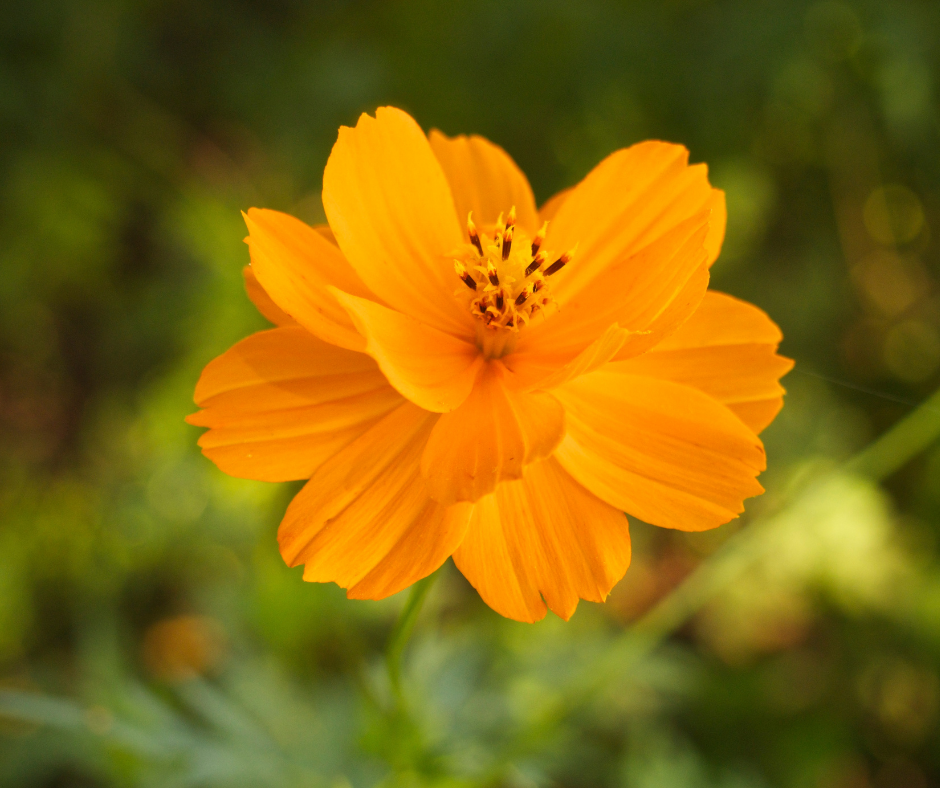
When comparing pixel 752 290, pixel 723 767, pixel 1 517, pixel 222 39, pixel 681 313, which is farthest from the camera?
pixel 222 39

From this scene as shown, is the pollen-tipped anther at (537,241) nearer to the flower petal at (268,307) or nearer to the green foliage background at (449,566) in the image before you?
the flower petal at (268,307)

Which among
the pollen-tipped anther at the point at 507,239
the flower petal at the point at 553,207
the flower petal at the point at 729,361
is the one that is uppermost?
the pollen-tipped anther at the point at 507,239

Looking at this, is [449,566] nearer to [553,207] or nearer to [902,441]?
[902,441]

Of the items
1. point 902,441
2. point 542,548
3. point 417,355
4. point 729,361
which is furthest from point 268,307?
point 902,441

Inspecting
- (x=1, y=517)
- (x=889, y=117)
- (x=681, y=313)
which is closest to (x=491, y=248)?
(x=681, y=313)

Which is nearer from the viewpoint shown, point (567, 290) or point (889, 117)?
point (567, 290)

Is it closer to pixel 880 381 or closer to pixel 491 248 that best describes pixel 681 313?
pixel 491 248

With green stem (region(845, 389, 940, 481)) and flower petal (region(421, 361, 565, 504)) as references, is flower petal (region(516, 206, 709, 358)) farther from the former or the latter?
green stem (region(845, 389, 940, 481))

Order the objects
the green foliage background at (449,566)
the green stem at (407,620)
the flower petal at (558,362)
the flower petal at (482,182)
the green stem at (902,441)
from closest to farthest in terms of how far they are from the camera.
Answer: the flower petal at (558,362), the green stem at (407,620), the flower petal at (482,182), the green stem at (902,441), the green foliage background at (449,566)

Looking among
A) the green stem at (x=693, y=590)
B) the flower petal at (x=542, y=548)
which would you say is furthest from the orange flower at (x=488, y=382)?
the green stem at (x=693, y=590)
